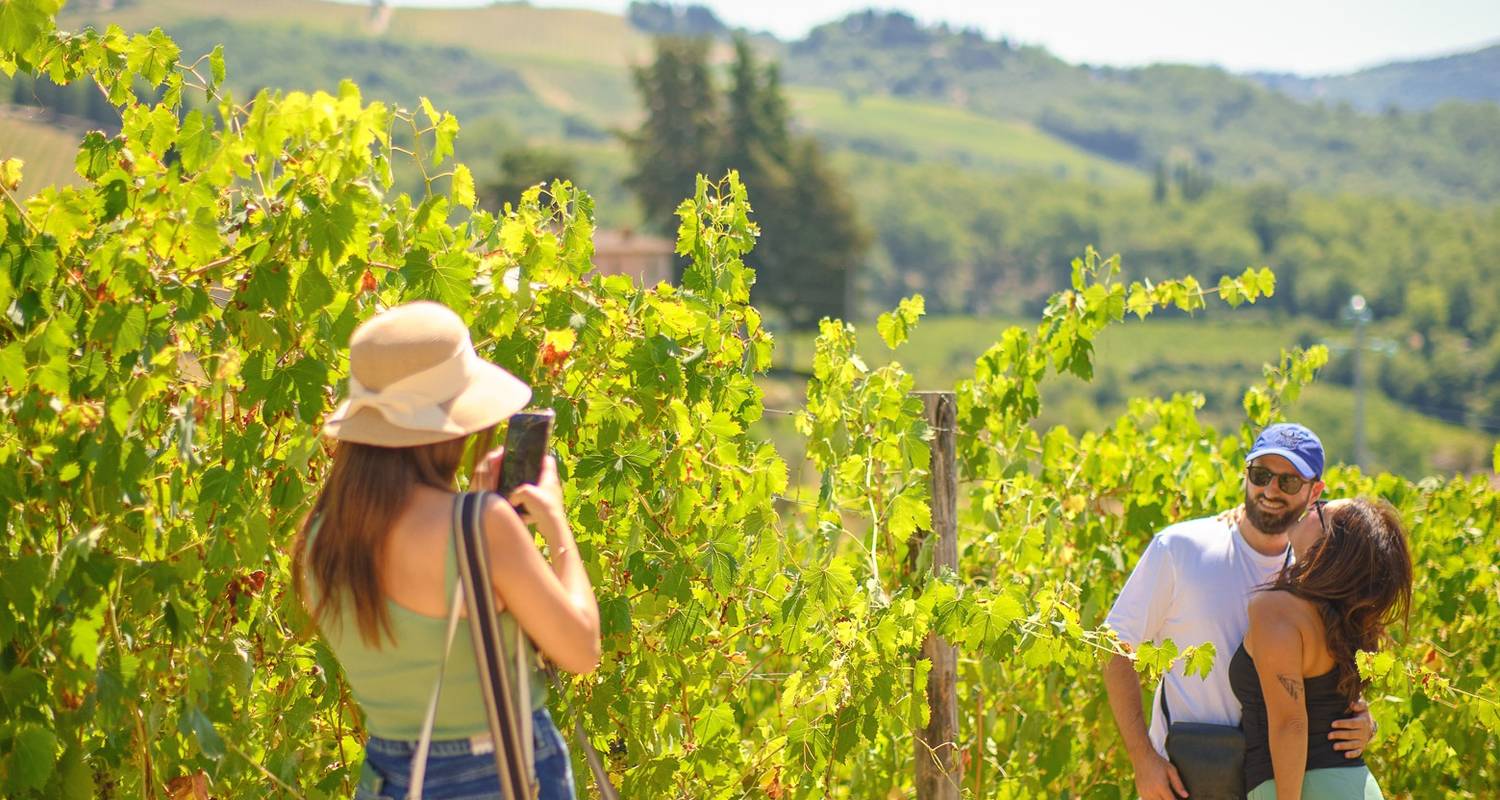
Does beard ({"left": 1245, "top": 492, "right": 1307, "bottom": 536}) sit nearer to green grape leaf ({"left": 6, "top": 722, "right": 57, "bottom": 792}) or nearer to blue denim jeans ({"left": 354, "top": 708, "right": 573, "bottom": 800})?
blue denim jeans ({"left": 354, "top": 708, "right": 573, "bottom": 800})

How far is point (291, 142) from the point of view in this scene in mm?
2564

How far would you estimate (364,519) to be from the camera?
1.96 meters

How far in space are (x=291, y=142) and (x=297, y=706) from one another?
100 cm

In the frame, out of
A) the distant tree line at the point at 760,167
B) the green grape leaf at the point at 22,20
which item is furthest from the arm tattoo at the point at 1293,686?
the distant tree line at the point at 760,167

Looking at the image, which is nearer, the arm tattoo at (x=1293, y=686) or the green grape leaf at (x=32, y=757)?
the green grape leaf at (x=32, y=757)

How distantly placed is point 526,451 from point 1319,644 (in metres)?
1.62

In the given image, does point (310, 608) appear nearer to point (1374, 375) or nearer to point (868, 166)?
point (1374, 375)

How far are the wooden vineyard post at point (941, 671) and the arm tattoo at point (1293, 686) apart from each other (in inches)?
31.0

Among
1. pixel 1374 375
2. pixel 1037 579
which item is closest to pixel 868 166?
pixel 1374 375

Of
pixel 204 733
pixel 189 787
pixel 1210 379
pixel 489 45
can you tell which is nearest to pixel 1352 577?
pixel 204 733

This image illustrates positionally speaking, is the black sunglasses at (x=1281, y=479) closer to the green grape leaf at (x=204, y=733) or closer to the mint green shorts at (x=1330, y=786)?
the mint green shorts at (x=1330, y=786)

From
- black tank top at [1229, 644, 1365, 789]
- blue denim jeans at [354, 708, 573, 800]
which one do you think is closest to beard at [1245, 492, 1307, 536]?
black tank top at [1229, 644, 1365, 789]

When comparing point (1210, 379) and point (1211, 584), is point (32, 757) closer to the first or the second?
point (1211, 584)

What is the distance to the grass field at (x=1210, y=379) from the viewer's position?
8031 cm
